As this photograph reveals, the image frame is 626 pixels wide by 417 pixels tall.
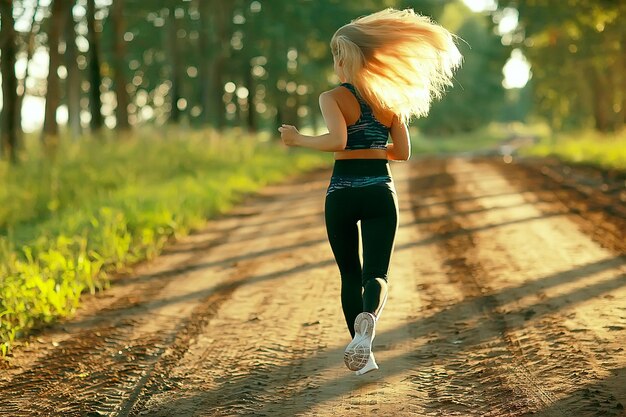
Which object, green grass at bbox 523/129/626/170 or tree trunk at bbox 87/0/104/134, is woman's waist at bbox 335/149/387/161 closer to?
green grass at bbox 523/129/626/170

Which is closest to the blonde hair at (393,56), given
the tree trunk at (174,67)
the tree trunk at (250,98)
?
the tree trunk at (174,67)

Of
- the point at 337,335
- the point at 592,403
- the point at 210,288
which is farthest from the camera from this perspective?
the point at 210,288

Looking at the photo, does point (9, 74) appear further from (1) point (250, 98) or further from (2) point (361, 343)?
(1) point (250, 98)

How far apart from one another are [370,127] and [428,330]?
2.02 meters

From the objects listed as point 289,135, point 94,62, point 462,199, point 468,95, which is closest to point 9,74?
point 94,62

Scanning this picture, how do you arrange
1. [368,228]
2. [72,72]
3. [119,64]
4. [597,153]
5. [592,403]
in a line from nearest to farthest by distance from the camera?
[592,403], [368,228], [597,153], [119,64], [72,72]

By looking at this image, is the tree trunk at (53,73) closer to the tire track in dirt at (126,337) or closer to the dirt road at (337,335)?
the dirt road at (337,335)

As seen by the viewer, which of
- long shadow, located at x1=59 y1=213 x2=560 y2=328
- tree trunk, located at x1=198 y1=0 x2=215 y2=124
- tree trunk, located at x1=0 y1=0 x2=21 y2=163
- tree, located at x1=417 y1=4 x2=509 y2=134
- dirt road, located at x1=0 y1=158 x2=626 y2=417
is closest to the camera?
dirt road, located at x1=0 y1=158 x2=626 y2=417

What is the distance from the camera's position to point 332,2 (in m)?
37.7

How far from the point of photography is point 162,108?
59438 mm

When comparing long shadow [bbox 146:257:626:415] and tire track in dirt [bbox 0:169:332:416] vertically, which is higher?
long shadow [bbox 146:257:626:415]

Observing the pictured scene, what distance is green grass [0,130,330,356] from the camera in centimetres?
795

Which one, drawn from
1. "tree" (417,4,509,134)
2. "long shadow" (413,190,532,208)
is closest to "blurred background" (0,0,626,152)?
"long shadow" (413,190,532,208)

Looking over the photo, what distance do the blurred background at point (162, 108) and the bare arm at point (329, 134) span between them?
303 cm
